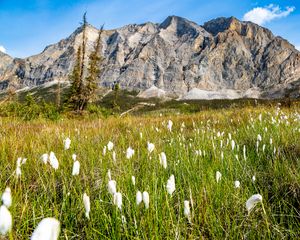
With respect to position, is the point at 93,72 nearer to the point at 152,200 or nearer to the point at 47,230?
the point at 152,200

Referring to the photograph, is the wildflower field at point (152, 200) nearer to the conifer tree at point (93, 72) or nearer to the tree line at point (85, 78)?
the tree line at point (85, 78)

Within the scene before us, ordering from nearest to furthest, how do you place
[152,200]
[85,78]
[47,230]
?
1. [47,230]
2. [152,200]
3. [85,78]

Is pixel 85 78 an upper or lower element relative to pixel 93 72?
lower

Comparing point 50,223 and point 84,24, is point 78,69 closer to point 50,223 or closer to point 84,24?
point 84,24

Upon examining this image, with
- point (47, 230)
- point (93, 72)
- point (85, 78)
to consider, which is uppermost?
point (93, 72)

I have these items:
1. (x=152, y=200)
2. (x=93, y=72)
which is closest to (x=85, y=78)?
(x=93, y=72)

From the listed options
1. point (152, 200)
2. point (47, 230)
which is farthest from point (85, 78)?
point (47, 230)

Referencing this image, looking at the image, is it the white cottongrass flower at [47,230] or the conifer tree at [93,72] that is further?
the conifer tree at [93,72]

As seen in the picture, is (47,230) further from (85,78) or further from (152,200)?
(85,78)

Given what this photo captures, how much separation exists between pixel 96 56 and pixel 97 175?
19.8 m

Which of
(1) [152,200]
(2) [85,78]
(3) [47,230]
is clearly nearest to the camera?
(3) [47,230]

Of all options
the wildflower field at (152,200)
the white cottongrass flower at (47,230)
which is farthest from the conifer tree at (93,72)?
the white cottongrass flower at (47,230)

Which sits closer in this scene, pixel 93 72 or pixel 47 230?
pixel 47 230

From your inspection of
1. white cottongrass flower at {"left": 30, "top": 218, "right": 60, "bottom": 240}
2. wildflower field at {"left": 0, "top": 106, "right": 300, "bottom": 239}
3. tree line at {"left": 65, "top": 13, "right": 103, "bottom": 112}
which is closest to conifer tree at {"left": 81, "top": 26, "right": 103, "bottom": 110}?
tree line at {"left": 65, "top": 13, "right": 103, "bottom": 112}
